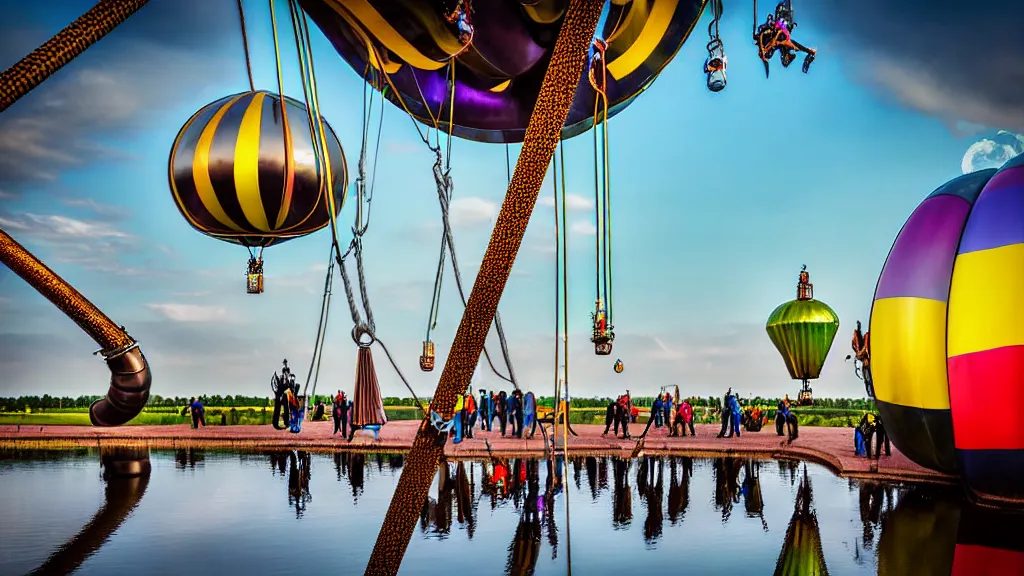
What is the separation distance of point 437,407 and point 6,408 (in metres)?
25.6

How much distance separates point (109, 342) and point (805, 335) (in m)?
17.0

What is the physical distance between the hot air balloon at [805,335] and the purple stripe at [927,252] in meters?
9.88

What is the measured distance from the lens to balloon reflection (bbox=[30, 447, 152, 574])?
28.4ft

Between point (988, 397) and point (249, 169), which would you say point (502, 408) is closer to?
point (249, 169)

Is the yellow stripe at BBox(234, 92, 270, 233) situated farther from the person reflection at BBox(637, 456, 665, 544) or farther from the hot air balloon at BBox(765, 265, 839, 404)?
the hot air balloon at BBox(765, 265, 839, 404)

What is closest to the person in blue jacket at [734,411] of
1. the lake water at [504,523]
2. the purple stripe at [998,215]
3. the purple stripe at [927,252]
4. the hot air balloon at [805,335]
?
the hot air balloon at [805,335]

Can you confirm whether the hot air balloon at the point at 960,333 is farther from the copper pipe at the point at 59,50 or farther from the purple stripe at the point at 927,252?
the copper pipe at the point at 59,50

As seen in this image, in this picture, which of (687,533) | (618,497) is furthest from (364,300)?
(618,497)

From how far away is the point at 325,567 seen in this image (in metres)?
8.29

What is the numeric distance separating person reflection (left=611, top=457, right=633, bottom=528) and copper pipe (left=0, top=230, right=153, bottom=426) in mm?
5557

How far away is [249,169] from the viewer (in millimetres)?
11406

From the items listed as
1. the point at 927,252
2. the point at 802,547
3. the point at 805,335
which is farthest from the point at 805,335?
the point at 802,547

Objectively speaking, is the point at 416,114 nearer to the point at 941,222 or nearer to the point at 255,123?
the point at 255,123

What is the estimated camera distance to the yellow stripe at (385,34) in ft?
20.8
